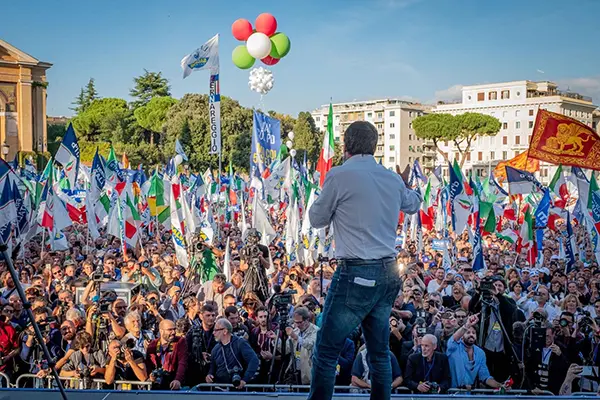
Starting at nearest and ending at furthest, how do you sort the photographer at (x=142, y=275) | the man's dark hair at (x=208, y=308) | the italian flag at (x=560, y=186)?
the man's dark hair at (x=208, y=308) → the photographer at (x=142, y=275) → the italian flag at (x=560, y=186)

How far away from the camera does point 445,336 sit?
7590 mm

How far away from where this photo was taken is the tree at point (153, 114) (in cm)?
7104

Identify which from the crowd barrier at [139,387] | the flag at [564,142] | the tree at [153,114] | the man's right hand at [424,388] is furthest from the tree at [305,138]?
the man's right hand at [424,388]

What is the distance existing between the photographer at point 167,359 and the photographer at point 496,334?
9.82ft

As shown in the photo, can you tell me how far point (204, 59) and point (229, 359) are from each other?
1269 centimetres


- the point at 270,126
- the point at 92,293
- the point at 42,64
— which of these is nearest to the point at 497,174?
the point at 270,126

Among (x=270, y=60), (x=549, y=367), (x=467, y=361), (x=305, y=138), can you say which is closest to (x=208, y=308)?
(x=467, y=361)

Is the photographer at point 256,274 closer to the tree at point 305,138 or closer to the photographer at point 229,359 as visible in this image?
the photographer at point 229,359

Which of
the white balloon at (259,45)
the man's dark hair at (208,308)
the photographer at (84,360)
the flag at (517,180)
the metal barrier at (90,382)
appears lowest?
the metal barrier at (90,382)

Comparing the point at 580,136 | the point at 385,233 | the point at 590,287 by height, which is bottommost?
the point at 590,287

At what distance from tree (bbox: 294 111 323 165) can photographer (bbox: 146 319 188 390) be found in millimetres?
65320

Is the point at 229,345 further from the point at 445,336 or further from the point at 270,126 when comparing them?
the point at 270,126

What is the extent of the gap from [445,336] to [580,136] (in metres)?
6.22

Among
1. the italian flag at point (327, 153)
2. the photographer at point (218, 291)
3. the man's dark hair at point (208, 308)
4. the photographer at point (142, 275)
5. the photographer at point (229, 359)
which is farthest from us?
the italian flag at point (327, 153)
